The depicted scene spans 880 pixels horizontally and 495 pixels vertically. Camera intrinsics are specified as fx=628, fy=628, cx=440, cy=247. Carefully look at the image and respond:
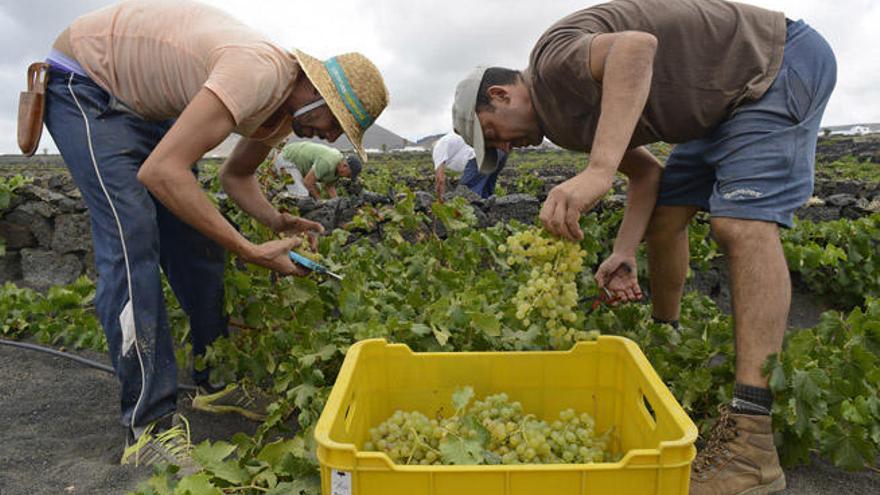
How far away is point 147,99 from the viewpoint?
2.32m

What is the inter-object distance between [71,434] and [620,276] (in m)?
2.45

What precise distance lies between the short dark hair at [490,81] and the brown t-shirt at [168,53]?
2.26 feet

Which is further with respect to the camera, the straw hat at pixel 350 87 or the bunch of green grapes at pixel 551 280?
the straw hat at pixel 350 87

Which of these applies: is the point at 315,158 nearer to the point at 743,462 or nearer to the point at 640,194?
the point at 640,194

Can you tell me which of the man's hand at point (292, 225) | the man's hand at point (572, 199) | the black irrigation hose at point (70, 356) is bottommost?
the black irrigation hose at point (70, 356)

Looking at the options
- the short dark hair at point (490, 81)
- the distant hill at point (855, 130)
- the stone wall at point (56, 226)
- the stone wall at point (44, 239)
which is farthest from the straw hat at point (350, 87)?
the distant hill at point (855, 130)

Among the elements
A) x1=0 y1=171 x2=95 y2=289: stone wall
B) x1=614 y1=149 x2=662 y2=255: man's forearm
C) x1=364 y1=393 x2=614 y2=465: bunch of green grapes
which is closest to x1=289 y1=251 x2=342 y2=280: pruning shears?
x1=364 y1=393 x2=614 y2=465: bunch of green grapes

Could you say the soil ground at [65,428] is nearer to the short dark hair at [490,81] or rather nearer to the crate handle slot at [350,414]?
the crate handle slot at [350,414]

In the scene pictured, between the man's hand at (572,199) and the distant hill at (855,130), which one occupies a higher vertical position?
the man's hand at (572,199)

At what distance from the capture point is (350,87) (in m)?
2.36

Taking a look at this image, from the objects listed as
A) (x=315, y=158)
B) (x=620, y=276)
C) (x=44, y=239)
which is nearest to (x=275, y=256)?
(x=620, y=276)

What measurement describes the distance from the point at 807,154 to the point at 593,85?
77 cm

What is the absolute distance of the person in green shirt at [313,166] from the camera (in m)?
8.04

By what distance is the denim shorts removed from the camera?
2029 mm
